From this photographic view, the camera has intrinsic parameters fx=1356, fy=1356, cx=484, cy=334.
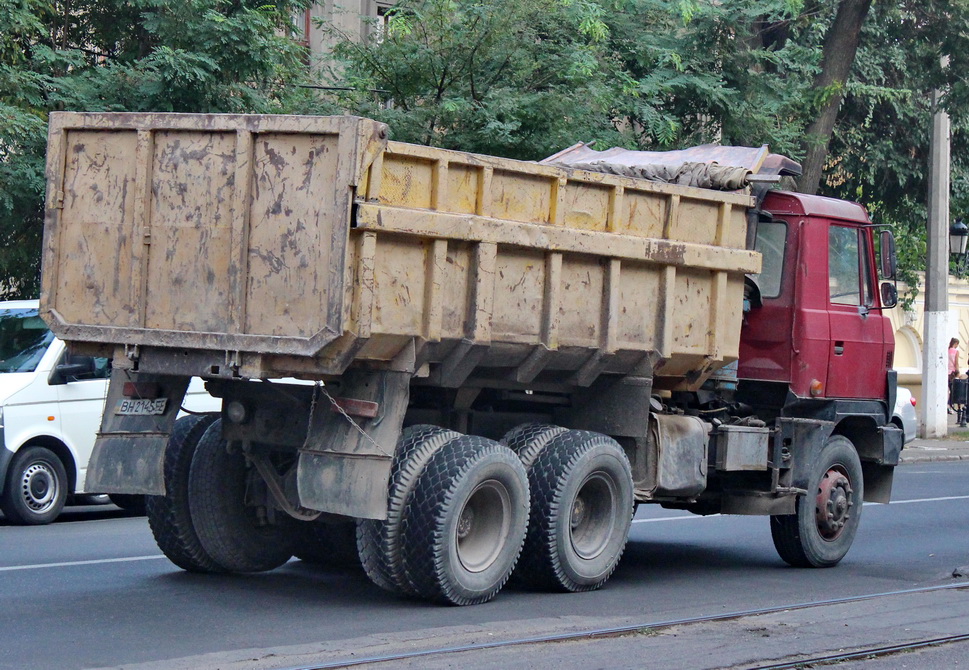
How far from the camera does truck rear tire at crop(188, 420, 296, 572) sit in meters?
Result: 8.57

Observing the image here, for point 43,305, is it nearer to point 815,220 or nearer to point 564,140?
point 815,220

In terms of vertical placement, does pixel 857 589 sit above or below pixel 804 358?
below

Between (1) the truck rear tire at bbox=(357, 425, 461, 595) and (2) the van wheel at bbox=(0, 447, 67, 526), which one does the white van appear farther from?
(1) the truck rear tire at bbox=(357, 425, 461, 595)

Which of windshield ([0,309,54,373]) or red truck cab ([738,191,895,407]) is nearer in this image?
red truck cab ([738,191,895,407])

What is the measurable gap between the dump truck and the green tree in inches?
227

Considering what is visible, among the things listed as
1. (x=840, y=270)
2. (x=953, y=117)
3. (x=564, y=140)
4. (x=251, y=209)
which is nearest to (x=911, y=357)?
(x=953, y=117)

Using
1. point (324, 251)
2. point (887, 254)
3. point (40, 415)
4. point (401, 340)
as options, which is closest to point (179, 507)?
point (401, 340)

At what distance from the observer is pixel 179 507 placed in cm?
857

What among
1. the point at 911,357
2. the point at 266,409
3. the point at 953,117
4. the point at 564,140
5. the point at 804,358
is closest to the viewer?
the point at 266,409

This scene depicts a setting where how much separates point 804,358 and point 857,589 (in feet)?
5.59

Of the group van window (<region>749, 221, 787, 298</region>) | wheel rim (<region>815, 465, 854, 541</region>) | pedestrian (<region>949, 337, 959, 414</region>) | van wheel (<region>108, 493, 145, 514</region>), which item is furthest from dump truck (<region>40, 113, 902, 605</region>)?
pedestrian (<region>949, 337, 959, 414</region>)

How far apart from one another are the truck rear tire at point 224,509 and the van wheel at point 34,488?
390cm

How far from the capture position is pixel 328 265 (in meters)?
6.98

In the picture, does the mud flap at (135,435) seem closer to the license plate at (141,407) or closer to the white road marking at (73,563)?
the license plate at (141,407)
